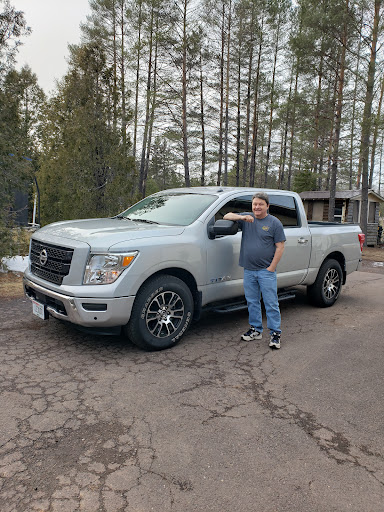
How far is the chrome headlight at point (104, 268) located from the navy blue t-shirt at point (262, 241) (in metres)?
1.54

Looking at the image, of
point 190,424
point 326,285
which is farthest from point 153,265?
point 326,285

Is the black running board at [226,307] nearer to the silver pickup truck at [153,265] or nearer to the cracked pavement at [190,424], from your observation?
the silver pickup truck at [153,265]

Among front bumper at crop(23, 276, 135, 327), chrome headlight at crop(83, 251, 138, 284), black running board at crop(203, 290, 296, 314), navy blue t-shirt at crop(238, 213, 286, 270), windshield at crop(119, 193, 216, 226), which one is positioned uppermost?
windshield at crop(119, 193, 216, 226)

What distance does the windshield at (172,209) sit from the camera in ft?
16.0

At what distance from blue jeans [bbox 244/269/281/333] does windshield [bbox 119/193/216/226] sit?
3.28 ft

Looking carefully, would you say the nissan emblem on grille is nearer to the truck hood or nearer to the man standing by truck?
the truck hood

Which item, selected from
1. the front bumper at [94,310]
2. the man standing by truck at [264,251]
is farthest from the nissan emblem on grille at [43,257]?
the man standing by truck at [264,251]

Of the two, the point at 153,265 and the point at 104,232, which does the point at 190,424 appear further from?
the point at 104,232

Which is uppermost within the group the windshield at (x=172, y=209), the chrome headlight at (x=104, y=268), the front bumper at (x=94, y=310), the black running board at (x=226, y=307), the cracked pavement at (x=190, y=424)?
the windshield at (x=172, y=209)

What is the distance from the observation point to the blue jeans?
14.9 feet

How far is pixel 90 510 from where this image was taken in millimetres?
2051

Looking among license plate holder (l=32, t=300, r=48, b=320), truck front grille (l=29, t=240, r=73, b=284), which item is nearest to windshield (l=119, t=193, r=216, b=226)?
truck front grille (l=29, t=240, r=73, b=284)

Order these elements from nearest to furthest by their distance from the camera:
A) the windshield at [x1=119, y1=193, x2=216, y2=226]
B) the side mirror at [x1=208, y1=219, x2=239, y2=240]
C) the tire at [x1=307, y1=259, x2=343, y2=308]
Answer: the side mirror at [x1=208, y1=219, x2=239, y2=240] < the windshield at [x1=119, y1=193, x2=216, y2=226] < the tire at [x1=307, y1=259, x2=343, y2=308]

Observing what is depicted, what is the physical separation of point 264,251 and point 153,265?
1.33 metres
